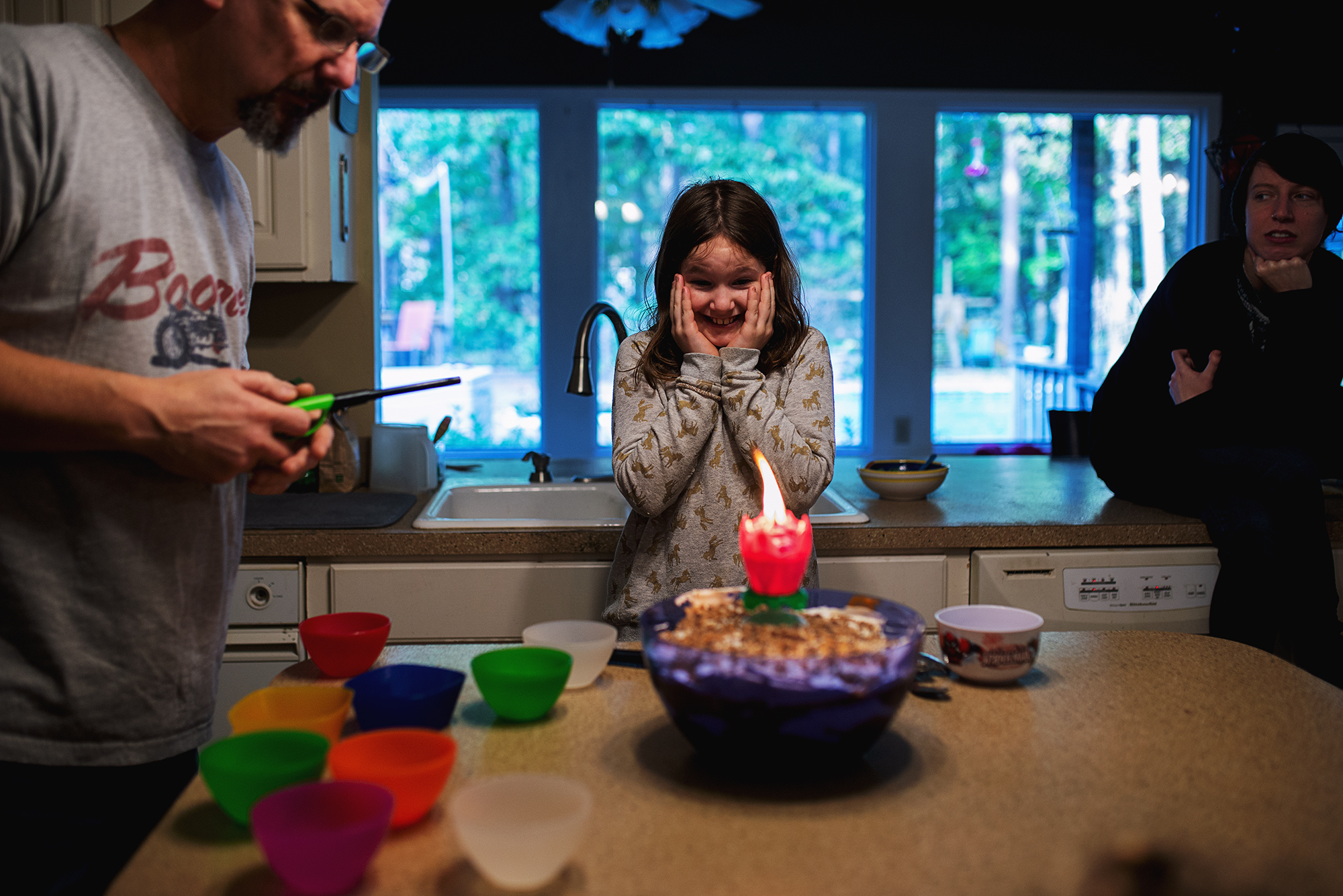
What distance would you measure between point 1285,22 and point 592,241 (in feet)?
9.95

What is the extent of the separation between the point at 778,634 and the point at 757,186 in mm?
4093

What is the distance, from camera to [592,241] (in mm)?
4559

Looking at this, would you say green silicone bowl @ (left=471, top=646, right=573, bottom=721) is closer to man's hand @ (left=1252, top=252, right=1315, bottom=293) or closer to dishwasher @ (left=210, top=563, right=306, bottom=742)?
dishwasher @ (left=210, top=563, right=306, bottom=742)

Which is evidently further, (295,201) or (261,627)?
(295,201)

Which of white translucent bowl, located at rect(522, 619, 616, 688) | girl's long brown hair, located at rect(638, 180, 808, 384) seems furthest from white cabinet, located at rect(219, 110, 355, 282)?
white translucent bowl, located at rect(522, 619, 616, 688)

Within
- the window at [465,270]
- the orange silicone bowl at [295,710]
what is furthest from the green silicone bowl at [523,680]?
the window at [465,270]

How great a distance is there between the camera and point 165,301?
103 cm

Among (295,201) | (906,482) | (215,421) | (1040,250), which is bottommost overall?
(906,482)

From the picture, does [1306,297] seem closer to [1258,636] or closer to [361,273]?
[1258,636]

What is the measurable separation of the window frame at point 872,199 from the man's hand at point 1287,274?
265 cm

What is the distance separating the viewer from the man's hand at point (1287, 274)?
1997 mm

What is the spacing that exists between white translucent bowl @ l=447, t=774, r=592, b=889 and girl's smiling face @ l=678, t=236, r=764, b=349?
105cm

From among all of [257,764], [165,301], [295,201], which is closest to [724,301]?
[165,301]

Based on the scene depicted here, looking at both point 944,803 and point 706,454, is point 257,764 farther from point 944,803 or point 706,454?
point 706,454
